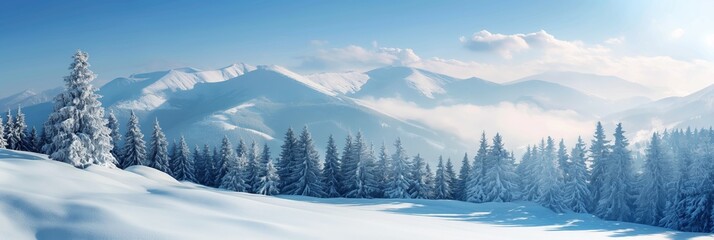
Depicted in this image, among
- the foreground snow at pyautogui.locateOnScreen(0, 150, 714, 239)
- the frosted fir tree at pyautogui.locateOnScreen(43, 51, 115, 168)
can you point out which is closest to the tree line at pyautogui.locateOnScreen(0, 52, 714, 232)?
the frosted fir tree at pyautogui.locateOnScreen(43, 51, 115, 168)

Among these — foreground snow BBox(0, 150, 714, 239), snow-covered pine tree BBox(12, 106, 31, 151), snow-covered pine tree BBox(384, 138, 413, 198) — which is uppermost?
snow-covered pine tree BBox(12, 106, 31, 151)

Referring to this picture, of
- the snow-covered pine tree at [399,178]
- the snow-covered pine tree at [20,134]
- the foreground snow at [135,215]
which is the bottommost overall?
the foreground snow at [135,215]

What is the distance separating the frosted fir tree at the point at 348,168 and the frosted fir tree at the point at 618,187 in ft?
92.1

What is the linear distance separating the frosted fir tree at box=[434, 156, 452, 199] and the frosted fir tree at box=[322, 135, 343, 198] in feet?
42.4

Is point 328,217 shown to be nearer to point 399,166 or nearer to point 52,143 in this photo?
point 52,143

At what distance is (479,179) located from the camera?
60125mm

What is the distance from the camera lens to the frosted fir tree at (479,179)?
58750 millimetres

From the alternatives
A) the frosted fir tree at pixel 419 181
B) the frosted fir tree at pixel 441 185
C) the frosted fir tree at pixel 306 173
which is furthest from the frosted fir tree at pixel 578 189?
the frosted fir tree at pixel 306 173

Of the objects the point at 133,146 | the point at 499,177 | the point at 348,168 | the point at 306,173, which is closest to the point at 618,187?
the point at 499,177

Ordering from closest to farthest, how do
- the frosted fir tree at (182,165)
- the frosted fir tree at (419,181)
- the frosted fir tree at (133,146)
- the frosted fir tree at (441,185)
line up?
the frosted fir tree at (419,181)
the frosted fir tree at (133,146)
the frosted fir tree at (441,185)
the frosted fir tree at (182,165)

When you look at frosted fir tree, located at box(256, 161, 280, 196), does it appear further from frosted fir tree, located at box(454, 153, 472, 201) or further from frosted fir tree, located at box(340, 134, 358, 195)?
frosted fir tree, located at box(454, 153, 472, 201)

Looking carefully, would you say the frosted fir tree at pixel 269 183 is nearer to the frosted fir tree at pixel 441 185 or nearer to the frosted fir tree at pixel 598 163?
the frosted fir tree at pixel 441 185

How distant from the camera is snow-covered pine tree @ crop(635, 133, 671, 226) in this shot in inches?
1775

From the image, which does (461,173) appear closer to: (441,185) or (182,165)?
(441,185)
